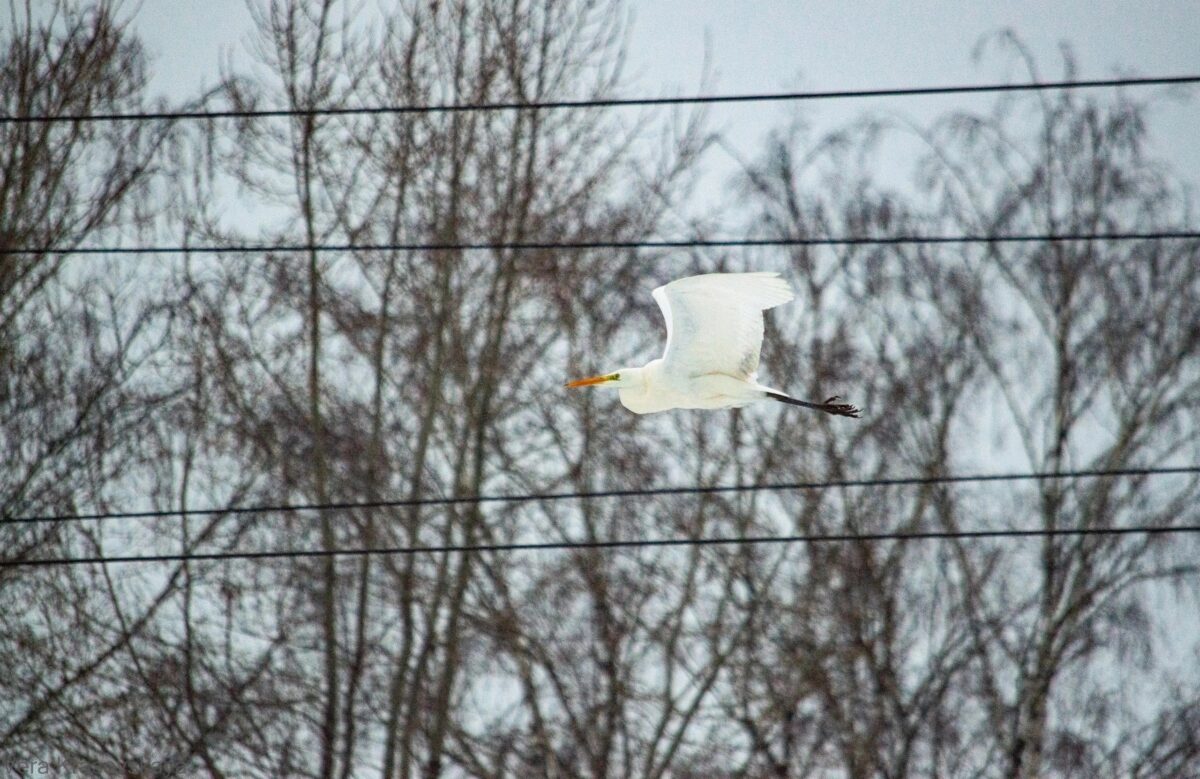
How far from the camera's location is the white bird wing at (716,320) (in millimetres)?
7812

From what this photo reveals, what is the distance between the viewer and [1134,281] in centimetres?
1532

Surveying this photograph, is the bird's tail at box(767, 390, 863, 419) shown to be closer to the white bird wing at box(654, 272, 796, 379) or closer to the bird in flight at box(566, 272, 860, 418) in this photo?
the bird in flight at box(566, 272, 860, 418)

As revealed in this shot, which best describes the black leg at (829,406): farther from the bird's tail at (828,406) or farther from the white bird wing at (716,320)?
the white bird wing at (716,320)

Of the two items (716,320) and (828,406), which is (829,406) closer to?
(828,406)

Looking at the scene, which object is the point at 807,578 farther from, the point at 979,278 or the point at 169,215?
the point at 169,215

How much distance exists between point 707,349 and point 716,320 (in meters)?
0.13

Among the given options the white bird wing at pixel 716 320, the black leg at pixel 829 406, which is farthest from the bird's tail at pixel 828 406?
the white bird wing at pixel 716 320

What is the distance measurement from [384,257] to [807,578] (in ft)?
14.2

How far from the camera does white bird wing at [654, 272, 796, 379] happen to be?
7.81 metres

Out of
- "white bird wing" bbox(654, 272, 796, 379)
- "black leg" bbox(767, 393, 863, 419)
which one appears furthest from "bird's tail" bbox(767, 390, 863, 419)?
"white bird wing" bbox(654, 272, 796, 379)

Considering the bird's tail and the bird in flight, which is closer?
the bird's tail

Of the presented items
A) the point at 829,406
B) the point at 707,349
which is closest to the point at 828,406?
the point at 829,406

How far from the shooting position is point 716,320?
26.2ft

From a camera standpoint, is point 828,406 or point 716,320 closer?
point 828,406
